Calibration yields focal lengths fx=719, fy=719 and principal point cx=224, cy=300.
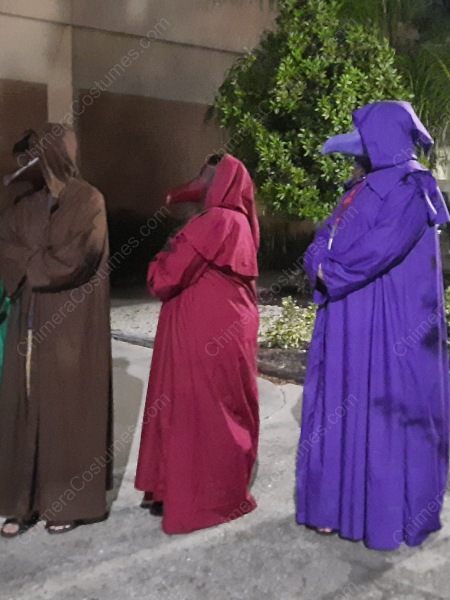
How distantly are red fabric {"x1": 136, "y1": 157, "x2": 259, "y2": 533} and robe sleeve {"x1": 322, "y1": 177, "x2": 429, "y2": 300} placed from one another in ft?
→ 1.71

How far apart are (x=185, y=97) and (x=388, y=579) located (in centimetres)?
1075

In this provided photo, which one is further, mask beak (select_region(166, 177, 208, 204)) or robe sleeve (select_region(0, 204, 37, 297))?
mask beak (select_region(166, 177, 208, 204))

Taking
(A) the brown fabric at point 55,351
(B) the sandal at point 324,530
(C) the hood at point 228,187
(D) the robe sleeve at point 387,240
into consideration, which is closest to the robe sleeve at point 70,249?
(A) the brown fabric at point 55,351

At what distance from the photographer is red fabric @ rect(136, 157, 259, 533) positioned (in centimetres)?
335

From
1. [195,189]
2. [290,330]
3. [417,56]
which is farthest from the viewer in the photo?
[417,56]

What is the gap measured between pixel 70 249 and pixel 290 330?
464 cm

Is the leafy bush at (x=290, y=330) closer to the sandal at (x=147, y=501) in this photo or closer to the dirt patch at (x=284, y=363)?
the dirt patch at (x=284, y=363)

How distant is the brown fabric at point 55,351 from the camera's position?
329 centimetres

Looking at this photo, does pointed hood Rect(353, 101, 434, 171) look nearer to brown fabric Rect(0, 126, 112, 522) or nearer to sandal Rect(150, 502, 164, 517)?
brown fabric Rect(0, 126, 112, 522)

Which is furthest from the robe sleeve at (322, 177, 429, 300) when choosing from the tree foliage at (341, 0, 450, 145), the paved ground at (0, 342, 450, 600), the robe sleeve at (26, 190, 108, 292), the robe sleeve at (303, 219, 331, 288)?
the tree foliage at (341, 0, 450, 145)

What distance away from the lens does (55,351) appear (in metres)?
3.31

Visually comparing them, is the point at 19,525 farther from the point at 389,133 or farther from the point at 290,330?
the point at 290,330

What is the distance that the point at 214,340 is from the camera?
3.41m

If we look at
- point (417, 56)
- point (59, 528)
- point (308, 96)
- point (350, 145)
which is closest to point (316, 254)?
point (350, 145)
